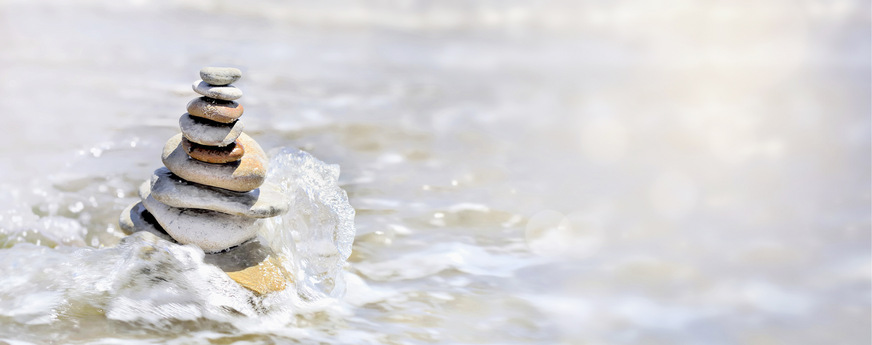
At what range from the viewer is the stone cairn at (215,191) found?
3.06 meters

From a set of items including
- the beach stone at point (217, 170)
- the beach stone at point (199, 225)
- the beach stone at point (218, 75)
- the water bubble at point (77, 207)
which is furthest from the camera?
the water bubble at point (77, 207)

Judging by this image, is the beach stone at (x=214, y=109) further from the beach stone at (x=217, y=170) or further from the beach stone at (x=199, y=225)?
the beach stone at (x=199, y=225)

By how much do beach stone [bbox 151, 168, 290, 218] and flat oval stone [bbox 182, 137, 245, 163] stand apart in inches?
5.9

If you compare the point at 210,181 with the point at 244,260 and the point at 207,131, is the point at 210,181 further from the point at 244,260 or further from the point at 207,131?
the point at 244,260

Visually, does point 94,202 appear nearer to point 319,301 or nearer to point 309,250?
point 309,250

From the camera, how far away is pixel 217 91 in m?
3.02

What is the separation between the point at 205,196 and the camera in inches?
125

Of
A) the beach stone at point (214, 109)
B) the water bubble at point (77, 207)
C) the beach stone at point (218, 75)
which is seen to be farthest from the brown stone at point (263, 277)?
the water bubble at point (77, 207)

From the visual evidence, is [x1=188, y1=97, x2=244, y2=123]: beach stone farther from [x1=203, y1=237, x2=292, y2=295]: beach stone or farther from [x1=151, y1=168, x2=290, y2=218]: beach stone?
[x1=203, y1=237, x2=292, y2=295]: beach stone

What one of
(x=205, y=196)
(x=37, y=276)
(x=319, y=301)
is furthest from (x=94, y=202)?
(x=319, y=301)

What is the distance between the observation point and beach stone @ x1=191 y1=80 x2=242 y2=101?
119 inches

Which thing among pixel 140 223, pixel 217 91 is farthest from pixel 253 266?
pixel 217 91

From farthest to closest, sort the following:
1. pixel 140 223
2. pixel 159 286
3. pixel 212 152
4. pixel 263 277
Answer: pixel 140 223 < pixel 263 277 < pixel 212 152 < pixel 159 286

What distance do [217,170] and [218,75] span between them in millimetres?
413
